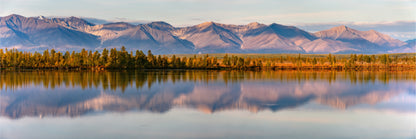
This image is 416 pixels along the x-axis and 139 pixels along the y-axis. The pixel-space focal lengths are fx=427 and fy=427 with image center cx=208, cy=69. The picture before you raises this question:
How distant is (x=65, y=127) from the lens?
2517 cm

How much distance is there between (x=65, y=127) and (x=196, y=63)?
158 meters

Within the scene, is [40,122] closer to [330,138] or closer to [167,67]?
[330,138]

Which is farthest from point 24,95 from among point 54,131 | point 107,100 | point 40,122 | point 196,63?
point 196,63

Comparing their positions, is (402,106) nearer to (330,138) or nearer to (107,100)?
(330,138)

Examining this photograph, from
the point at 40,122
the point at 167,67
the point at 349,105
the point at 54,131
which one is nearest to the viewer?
the point at 54,131

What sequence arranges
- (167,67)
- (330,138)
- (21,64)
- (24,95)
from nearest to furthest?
(330,138)
(24,95)
(21,64)
(167,67)

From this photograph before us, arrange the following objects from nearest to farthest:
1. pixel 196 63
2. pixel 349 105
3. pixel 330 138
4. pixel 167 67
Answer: pixel 330 138
pixel 349 105
pixel 167 67
pixel 196 63

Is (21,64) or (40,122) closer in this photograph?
(40,122)

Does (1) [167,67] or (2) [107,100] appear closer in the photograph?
(2) [107,100]

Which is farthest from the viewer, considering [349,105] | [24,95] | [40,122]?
[24,95]

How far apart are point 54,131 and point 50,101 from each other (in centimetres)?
1488

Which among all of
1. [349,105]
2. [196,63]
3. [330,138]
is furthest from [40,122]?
[196,63]

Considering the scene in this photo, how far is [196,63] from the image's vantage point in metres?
183

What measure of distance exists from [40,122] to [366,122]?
20.9 metres
